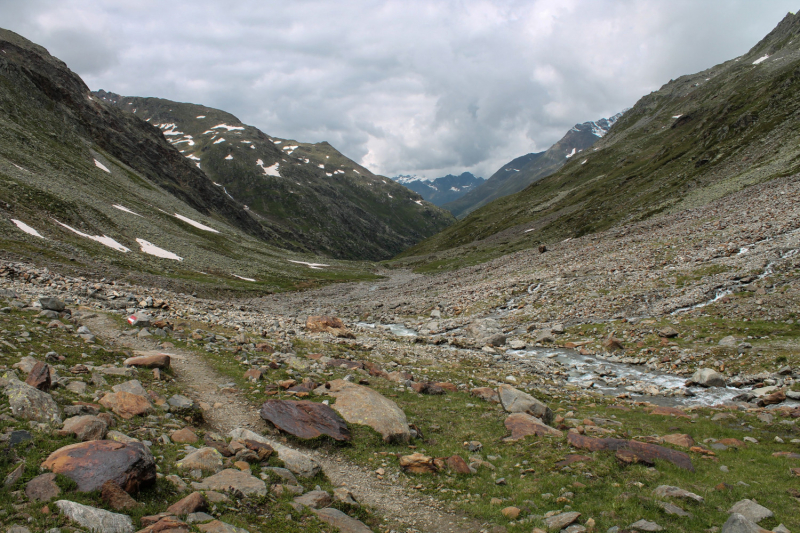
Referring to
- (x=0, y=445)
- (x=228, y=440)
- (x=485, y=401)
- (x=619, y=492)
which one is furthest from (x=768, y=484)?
(x=0, y=445)

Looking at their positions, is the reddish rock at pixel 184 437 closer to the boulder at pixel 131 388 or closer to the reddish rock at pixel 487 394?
the boulder at pixel 131 388

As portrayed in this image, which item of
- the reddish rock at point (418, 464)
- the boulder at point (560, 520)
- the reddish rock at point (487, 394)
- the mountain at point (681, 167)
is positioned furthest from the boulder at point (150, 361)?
the mountain at point (681, 167)

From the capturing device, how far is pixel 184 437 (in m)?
11.6

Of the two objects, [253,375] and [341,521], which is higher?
[253,375]

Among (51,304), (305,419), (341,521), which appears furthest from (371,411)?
(51,304)

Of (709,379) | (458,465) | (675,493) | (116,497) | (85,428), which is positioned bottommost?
(458,465)

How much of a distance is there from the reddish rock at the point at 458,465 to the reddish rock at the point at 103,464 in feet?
27.8

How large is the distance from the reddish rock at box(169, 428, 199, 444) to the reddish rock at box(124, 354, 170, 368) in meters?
6.13

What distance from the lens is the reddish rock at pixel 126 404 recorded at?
466 inches

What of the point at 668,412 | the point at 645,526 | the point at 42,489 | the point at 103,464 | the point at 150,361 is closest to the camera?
the point at 42,489

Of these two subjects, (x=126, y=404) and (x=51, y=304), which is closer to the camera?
(x=126, y=404)

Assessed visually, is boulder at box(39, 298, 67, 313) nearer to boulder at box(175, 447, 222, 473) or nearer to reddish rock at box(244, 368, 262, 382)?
reddish rock at box(244, 368, 262, 382)

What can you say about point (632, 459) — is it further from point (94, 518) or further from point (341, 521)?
point (94, 518)

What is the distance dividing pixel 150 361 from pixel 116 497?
9892 mm
